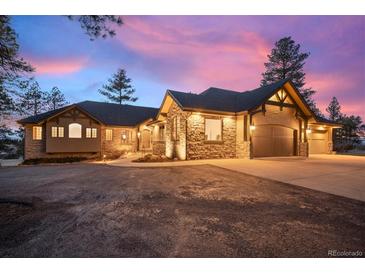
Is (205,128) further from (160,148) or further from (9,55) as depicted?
(9,55)

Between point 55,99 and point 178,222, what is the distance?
32.1m

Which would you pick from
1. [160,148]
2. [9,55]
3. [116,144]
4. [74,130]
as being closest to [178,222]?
[9,55]

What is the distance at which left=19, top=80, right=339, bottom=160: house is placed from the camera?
13.1m

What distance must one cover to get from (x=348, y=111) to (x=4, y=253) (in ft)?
165

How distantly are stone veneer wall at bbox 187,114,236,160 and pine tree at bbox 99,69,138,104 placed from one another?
92.4 feet

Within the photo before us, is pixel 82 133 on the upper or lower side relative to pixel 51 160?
upper

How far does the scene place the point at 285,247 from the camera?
247 centimetres

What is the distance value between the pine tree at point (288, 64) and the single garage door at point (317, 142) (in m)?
15.5

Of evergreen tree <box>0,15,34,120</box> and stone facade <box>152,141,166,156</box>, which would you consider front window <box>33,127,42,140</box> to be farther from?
evergreen tree <box>0,15,34,120</box>

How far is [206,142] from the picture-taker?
13148mm

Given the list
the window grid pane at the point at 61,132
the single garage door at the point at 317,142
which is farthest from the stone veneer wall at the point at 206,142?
the window grid pane at the point at 61,132

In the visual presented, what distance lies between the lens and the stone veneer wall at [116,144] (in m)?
19.0

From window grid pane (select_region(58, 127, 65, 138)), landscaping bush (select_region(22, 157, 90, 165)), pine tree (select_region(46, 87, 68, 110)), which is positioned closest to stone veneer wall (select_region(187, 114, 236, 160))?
landscaping bush (select_region(22, 157, 90, 165))
